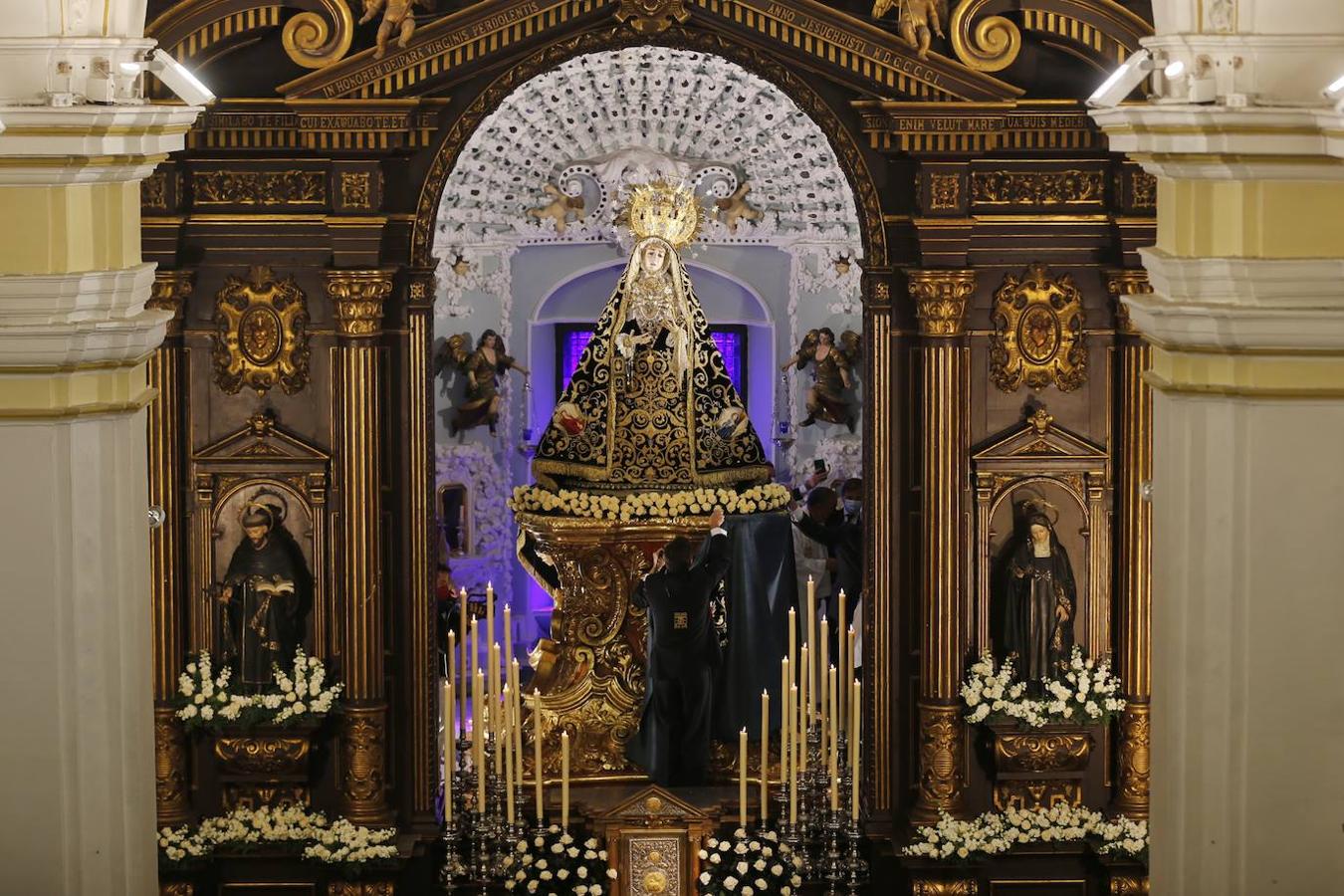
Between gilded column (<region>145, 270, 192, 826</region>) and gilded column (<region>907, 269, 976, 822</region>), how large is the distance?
14.4 ft

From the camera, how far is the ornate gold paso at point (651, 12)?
1655cm

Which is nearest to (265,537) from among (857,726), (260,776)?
(260,776)

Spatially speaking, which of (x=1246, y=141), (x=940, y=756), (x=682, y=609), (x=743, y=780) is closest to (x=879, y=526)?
(x=682, y=609)

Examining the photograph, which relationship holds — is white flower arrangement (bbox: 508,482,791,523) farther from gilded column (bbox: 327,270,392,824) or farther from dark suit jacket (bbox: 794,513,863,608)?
gilded column (bbox: 327,270,392,824)

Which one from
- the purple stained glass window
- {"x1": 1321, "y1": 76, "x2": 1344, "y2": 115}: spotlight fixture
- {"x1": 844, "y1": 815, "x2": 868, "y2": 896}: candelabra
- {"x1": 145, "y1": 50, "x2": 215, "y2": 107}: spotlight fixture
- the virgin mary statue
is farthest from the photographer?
the purple stained glass window

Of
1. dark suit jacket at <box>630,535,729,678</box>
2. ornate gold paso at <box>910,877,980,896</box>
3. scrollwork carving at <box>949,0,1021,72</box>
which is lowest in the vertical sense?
ornate gold paso at <box>910,877,980,896</box>

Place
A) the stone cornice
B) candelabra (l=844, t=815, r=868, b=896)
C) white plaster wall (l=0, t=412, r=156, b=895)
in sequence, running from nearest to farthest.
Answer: the stone cornice
white plaster wall (l=0, t=412, r=156, b=895)
candelabra (l=844, t=815, r=868, b=896)

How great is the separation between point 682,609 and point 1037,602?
84.2 inches

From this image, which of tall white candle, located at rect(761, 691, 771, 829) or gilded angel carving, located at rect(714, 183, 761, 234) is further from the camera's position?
gilded angel carving, located at rect(714, 183, 761, 234)

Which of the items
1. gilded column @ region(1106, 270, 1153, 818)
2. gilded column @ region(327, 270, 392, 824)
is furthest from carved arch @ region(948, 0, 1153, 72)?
gilded column @ region(327, 270, 392, 824)

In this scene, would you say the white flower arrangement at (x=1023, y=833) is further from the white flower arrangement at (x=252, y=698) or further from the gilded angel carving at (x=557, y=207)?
the gilded angel carving at (x=557, y=207)

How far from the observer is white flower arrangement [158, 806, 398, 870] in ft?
54.9

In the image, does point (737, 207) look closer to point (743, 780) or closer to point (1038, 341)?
point (1038, 341)

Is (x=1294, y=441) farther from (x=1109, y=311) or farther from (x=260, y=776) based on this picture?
(x=260, y=776)
